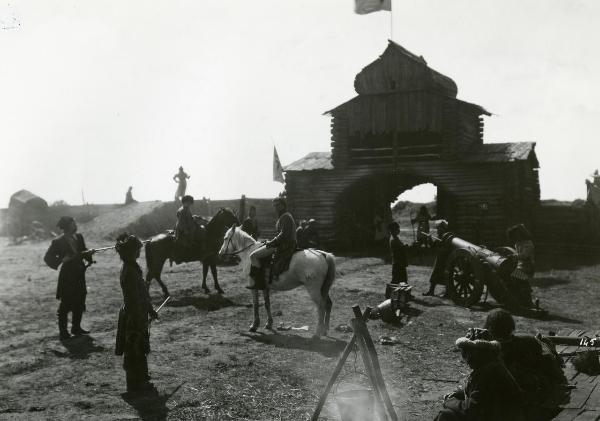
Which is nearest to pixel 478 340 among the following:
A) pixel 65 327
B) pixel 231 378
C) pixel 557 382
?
pixel 557 382

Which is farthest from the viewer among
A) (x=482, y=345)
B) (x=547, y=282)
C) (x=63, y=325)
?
(x=547, y=282)

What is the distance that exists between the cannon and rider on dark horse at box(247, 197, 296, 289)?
15.4 ft

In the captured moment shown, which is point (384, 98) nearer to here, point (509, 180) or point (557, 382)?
point (509, 180)

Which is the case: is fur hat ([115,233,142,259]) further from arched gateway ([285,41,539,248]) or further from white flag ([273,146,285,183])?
white flag ([273,146,285,183])

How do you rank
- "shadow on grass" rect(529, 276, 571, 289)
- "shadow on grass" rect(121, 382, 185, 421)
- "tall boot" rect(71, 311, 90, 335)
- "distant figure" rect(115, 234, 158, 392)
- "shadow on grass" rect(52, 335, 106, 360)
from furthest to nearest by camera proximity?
"shadow on grass" rect(529, 276, 571, 289)
"tall boot" rect(71, 311, 90, 335)
"shadow on grass" rect(52, 335, 106, 360)
"distant figure" rect(115, 234, 158, 392)
"shadow on grass" rect(121, 382, 185, 421)

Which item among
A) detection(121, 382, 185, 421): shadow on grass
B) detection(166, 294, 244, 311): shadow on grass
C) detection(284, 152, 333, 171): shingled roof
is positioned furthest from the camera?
detection(284, 152, 333, 171): shingled roof

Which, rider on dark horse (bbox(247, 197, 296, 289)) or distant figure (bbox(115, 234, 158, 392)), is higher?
rider on dark horse (bbox(247, 197, 296, 289))

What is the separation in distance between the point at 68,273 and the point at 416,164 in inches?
699

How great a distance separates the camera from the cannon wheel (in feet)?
42.7

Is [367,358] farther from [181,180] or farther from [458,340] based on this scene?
[181,180]

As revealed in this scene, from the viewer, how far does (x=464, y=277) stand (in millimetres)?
13508

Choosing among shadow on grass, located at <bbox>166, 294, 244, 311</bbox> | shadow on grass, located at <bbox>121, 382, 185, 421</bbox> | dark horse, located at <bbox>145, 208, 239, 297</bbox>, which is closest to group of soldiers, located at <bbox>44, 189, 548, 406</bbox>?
shadow on grass, located at <bbox>121, 382, 185, 421</bbox>

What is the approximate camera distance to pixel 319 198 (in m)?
27.1

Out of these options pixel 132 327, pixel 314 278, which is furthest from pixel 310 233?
pixel 132 327
